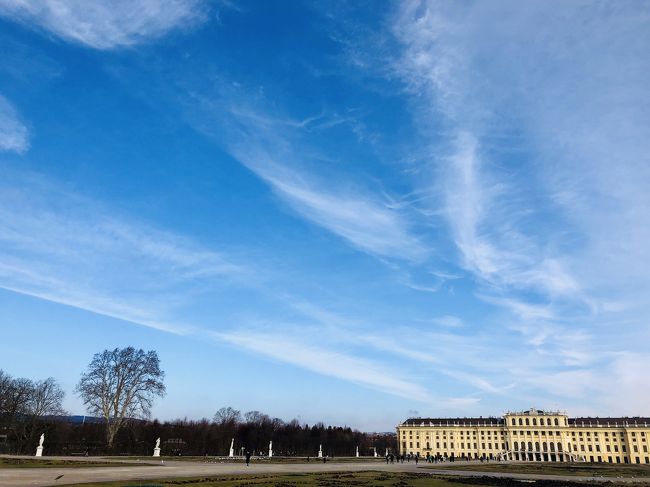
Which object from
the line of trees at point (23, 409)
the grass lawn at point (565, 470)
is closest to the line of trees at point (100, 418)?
the line of trees at point (23, 409)

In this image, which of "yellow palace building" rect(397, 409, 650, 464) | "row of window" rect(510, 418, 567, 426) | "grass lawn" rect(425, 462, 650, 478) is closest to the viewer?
"grass lawn" rect(425, 462, 650, 478)

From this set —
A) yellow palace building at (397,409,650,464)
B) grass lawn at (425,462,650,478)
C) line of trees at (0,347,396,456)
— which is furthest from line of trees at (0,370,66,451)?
yellow palace building at (397,409,650,464)

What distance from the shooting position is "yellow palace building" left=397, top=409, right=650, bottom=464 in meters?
166

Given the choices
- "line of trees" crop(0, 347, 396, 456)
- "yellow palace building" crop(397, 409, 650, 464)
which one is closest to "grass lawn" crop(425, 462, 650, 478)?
"line of trees" crop(0, 347, 396, 456)

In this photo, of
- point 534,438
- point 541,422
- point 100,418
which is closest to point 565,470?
point 100,418

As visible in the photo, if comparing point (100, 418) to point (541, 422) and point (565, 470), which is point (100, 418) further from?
point (541, 422)

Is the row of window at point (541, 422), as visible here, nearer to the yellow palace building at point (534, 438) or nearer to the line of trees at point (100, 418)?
the yellow palace building at point (534, 438)

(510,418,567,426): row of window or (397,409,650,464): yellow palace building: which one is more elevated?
(510,418,567,426): row of window

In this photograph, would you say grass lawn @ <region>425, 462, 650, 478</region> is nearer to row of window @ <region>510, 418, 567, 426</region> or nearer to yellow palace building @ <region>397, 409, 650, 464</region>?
yellow palace building @ <region>397, 409, 650, 464</region>

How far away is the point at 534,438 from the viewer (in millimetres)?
175000

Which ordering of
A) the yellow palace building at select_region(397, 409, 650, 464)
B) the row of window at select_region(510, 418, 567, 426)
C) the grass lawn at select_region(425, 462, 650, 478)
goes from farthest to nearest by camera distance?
the row of window at select_region(510, 418, 567, 426)
the yellow palace building at select_region(397, 409, 650, 464)
the grass lawn at select_region(425, 462, 650, 478)

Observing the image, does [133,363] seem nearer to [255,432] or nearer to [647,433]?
[255,432]

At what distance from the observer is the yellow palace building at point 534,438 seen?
546ft

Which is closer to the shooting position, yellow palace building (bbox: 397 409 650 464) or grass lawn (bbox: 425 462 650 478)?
grass lawn (bbox: 425 462 650 478)
